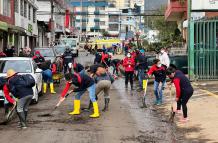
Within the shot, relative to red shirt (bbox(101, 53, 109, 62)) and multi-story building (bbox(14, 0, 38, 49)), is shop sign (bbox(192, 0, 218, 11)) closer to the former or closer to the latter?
red shirt (bbox(101, 53, 109, 62))

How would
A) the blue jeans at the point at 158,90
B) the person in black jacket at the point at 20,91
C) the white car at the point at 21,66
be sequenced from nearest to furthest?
the person in black jacket at the point at 20,91 < the blue jeans at the point at 158,90 < the white car at the point at 21,66

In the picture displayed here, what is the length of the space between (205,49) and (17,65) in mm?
9732

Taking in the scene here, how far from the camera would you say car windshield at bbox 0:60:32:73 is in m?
17.5

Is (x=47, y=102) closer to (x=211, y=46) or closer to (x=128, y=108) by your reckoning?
(x=128, y=108)

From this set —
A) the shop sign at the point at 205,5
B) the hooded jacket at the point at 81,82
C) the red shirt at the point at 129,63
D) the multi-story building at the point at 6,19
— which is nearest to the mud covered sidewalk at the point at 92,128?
the hooded jacket at the point at 81,82

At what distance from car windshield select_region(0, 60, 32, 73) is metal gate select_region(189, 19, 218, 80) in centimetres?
898

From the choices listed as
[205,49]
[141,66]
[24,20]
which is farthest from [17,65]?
[24,20]

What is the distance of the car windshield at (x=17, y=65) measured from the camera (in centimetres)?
1750

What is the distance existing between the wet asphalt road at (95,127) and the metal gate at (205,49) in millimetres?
7937

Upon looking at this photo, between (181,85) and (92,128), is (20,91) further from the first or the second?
(181,85)

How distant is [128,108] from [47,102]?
10.1ft

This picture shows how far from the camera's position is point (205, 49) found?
77.9ft

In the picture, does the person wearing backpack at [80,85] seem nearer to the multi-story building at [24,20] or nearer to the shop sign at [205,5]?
the shop sign at [205,5]

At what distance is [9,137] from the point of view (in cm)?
1061
